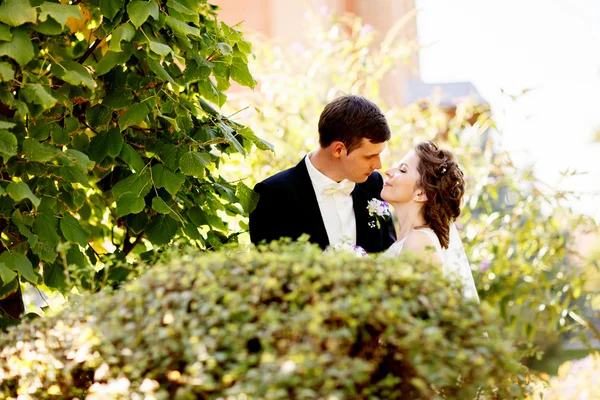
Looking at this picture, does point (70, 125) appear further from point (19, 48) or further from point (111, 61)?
point (19, 48)

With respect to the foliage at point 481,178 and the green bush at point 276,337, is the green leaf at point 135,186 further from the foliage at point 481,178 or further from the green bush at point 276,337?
the foliage at point 481,178

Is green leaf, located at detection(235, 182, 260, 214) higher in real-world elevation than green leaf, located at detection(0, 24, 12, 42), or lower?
lower

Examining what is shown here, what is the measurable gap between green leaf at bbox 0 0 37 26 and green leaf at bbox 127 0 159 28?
31cm

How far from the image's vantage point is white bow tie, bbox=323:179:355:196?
3.46 m

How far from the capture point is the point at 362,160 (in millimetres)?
3428

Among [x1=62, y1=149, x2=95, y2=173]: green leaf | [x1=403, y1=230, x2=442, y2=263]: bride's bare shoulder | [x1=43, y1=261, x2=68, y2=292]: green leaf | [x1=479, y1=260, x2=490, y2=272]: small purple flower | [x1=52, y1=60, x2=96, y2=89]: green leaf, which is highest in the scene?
[x1=52, y1=60, x2=96, y2=89]: green leaf

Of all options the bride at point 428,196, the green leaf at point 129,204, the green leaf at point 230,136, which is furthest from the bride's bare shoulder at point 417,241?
the green leaf at point 129,204

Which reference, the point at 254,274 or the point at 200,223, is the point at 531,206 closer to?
the point at 200,223

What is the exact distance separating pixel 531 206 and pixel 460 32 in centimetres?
202

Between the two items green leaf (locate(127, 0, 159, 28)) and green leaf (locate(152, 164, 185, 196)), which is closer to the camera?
green leaf (locate(127, 0, 159, 28))

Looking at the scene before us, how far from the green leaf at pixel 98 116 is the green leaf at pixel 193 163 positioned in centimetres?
31

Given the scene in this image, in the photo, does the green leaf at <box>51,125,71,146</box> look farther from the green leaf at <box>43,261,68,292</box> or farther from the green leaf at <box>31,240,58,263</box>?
the green leaf at <box>43,261,68,292</box>

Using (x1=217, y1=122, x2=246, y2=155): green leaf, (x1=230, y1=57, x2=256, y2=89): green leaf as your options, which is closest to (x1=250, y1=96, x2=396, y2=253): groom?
(x1=217, y1=122, x2=246, y2=155): green leaf

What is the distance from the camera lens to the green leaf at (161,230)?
2883 mm
